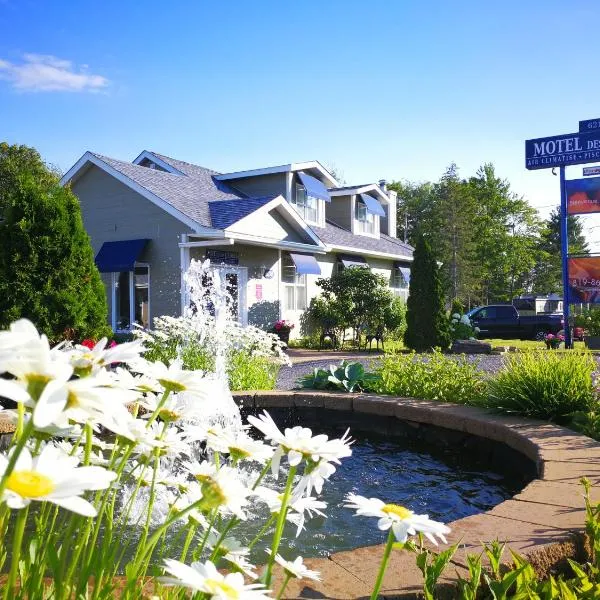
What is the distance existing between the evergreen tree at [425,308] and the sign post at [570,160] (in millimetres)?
3949

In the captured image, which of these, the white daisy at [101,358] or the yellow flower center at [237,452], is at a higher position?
the white daisy at [101,358]

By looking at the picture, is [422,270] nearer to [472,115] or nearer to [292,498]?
[472,115]

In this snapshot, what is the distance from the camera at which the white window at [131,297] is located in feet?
60.6

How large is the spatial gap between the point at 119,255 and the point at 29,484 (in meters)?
18.1

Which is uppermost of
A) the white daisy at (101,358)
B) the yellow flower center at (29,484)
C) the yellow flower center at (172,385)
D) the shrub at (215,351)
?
the white daisy at (101,358)

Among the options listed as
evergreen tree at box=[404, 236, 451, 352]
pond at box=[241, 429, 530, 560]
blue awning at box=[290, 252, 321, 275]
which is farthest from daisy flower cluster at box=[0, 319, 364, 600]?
blue awning at box=[290, 252, 321, 275]

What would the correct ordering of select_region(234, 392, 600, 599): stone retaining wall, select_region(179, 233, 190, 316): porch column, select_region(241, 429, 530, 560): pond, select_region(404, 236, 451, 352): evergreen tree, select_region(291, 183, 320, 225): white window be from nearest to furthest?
1. select_region(234, 392, 600, 599): stone retaining wall
2. select_region(241, 429, 530, 560): pond
3. select_region(179, 233, 190, 316): porch column
4. select_region(404, 236, 451, 352): evergreen tree
5. select_region(291, 183, 320, 225): white window

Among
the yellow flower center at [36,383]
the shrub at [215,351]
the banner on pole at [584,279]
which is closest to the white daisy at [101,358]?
the yellow flower center at [36,383]

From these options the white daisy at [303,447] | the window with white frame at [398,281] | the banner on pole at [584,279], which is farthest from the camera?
the window with white frame at [398,281]

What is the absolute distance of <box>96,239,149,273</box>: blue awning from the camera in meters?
17.7

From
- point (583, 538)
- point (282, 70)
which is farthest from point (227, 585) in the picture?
point (282, 70)

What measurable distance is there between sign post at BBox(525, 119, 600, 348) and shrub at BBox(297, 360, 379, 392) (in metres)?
13.3

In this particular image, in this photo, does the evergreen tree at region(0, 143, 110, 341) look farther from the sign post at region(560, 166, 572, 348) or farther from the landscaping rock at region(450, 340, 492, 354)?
the sign post at region(560, 166, 572, 348)

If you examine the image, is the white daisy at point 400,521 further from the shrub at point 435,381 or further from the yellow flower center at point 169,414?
the shrub at point 435,381
